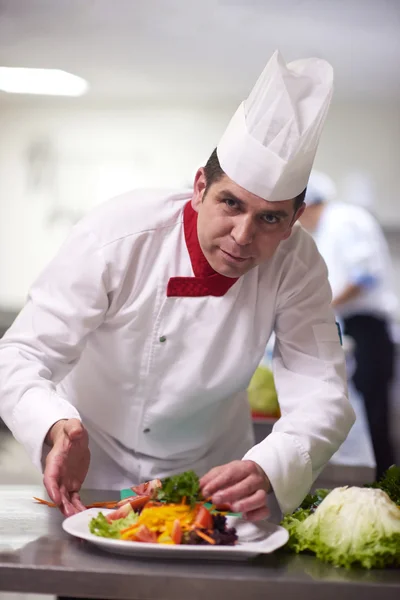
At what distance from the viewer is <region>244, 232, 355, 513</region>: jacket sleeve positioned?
5.84 feet

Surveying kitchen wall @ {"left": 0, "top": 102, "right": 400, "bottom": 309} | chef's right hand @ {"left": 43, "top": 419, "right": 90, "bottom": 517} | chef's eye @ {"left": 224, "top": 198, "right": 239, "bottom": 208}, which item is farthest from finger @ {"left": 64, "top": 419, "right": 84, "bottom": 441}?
kitchen wall @ {"left": 0, "top": 102, "right": 400, "bottom": 309}

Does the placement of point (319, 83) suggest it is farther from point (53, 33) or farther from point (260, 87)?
point (53, 33)

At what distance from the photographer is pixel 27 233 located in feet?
28.2

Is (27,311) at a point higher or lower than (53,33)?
lower

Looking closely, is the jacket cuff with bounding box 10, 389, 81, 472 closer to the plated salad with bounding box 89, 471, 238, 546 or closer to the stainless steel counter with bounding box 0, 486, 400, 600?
the plated salad with bounding box 89, 471, 238, 546

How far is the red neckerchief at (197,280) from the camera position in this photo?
203 centimetres

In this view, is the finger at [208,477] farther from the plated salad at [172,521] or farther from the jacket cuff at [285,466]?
the jacket cuff at [285,466]

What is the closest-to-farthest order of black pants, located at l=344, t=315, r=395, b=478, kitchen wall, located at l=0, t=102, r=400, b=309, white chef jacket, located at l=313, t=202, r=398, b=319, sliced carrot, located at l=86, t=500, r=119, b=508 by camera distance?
sliced carrot, located at l=86, t=500, r=119, b=508
white chef jacket, located at l=313, t=202, r=398, b=319
black pants, located at l=344, t=315, r=395, b=478
kitchen wall, located at l=0, t=102, r=400, b=309

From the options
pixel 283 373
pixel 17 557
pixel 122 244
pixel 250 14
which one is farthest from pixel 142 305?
pixel 250 14

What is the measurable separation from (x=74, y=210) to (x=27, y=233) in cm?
53

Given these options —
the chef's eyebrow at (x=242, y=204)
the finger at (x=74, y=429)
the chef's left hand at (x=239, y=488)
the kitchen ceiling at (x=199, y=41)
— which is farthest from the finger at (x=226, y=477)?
the kitchen ceiling at (x=199, y=41)

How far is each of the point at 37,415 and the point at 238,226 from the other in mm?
556

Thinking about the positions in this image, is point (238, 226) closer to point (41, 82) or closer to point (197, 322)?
point (197, 322)

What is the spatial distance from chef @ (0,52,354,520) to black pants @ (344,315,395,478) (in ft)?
13.1
